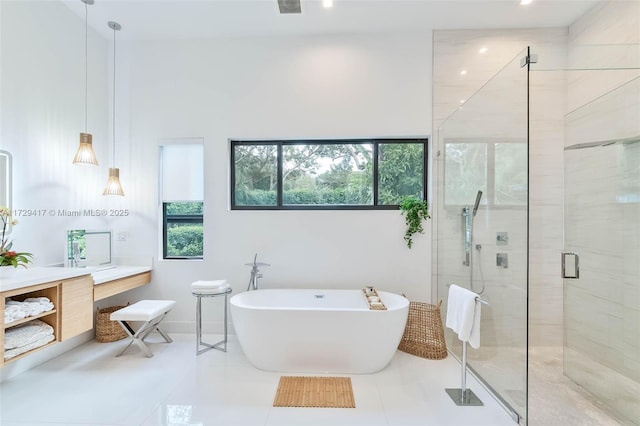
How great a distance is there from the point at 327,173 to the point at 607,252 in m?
2.49

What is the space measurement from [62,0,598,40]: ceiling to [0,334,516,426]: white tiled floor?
3.29 metres

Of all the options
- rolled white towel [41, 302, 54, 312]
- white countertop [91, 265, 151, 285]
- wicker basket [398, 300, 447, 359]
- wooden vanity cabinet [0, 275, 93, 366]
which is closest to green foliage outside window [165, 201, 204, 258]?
white countertop [91, 265, 151, 285]

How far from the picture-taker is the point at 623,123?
7.23 ft

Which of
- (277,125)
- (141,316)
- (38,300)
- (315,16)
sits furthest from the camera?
(277,125)

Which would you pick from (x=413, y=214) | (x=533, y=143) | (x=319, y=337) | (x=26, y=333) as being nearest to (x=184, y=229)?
(x=26, y=333)

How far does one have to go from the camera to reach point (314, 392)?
2270mm

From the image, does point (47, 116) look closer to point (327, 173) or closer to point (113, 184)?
point (113, 184)

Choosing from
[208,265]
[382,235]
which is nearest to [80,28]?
[208,265]

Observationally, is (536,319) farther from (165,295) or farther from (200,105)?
(200,105)

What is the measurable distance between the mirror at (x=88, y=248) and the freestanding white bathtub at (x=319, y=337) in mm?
1708

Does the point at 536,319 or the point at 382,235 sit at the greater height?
the point at 382,235

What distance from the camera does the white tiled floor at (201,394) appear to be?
199cm

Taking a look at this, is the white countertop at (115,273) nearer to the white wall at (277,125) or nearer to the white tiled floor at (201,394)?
the white wall at (277,125)

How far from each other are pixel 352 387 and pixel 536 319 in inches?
82.5
